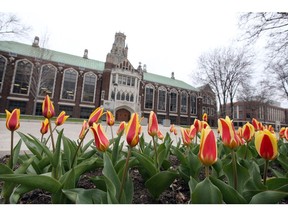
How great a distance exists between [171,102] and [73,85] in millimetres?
20114

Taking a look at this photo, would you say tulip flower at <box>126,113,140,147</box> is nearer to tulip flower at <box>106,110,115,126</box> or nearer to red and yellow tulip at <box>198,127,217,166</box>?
red and yellow tulip at <box>198,127,217,166</box>

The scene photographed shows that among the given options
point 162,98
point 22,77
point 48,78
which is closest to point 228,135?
point 48,78

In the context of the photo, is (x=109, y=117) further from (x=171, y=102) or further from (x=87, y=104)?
(x=171, y=102)

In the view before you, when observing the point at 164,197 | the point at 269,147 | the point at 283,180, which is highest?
the point at 269,147

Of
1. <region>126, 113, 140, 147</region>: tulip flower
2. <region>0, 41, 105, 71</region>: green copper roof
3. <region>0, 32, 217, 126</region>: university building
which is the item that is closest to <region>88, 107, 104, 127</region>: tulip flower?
<region>126, 113, 140, 147</region>: tulip flower

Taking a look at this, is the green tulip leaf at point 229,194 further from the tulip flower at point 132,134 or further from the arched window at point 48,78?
the arched window at point 48,78

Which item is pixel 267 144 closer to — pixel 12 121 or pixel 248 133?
pixel 248 133

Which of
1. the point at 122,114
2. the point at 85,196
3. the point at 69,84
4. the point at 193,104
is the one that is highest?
the point at 69,84

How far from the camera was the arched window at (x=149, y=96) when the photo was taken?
1294 inches

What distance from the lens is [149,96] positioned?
110 feet

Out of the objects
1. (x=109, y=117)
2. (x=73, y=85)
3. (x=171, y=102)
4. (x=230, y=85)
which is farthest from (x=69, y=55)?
(x=109, y=117)

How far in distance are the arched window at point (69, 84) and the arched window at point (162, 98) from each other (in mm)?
16721

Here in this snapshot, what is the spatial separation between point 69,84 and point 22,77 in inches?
265

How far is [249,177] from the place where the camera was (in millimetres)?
926
